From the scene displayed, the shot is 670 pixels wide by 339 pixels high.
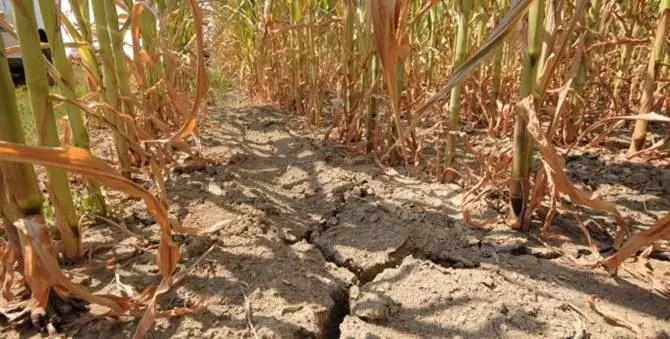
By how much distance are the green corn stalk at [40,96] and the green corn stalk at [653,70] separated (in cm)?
148

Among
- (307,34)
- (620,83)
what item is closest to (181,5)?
(307,34)

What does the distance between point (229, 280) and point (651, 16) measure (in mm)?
1846

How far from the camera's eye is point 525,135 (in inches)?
37.2

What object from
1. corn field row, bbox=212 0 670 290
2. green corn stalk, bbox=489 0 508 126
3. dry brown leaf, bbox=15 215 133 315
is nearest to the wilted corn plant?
dry brown leaf, bbox=15 215 133 315

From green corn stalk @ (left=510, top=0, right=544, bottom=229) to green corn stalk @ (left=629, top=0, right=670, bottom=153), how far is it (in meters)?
0.65

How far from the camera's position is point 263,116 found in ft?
7.61

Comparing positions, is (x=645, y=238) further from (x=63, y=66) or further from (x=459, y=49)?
(x=63, y=66)

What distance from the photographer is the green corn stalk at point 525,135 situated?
0.89m

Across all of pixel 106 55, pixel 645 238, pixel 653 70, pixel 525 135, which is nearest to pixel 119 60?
pixel 106 55

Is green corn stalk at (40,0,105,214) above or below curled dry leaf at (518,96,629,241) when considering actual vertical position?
above

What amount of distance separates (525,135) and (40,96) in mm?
871

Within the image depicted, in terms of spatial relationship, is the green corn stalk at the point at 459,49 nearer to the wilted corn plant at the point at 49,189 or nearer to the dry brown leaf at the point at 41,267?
the wilted corn plant at the point at 49,189

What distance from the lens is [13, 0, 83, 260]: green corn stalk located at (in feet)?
2.34

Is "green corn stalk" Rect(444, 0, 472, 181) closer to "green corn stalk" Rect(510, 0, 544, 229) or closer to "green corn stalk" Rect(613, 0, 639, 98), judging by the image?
"green corn stalk" Rect(510, 0, 544, 229)
